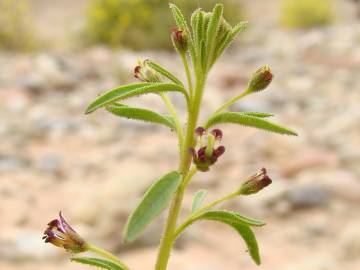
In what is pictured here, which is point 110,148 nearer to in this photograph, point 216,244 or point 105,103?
point 216,244

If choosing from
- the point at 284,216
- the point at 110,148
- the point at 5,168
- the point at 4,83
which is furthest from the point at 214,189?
the point at 4,83

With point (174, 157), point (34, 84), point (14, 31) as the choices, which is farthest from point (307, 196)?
point (14, 31)

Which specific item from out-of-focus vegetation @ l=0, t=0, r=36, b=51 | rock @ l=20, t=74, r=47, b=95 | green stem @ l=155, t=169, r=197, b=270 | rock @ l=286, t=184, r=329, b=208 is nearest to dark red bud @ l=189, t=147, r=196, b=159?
green stem @ l=155, t=169, r=197, b=270

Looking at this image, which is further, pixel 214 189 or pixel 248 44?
pixel 248 44

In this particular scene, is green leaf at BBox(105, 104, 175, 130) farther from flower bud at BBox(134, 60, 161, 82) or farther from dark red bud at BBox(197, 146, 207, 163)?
dark red bud at BBox(197, 146, 207, 163)

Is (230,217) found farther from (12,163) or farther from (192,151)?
(12,163)
